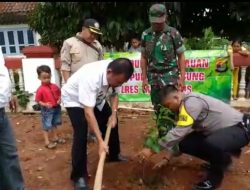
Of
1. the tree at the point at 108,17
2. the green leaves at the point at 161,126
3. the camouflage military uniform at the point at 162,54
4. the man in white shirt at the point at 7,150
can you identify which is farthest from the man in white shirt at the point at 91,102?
the tree at the point at 108,17

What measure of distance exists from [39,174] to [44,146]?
0.87 m

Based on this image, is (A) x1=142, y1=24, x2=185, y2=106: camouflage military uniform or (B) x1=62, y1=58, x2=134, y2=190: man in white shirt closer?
(B) x1=62, y1=58, x2=134, y2=190: man in white shirt

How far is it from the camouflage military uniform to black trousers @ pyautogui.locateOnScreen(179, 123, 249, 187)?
80cm

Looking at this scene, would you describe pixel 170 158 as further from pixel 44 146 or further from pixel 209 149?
pixel 44 146

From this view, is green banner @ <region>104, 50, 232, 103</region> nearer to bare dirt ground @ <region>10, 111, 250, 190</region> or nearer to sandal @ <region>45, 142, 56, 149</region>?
bare dirt ground @ <region>10, 111, 250, 190</region>

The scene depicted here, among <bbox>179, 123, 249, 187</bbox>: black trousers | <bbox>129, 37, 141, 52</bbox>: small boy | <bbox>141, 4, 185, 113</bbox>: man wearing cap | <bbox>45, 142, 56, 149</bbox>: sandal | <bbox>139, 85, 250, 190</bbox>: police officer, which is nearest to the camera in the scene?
<bbox>139, 85, 250, 190</bbox>: police officer

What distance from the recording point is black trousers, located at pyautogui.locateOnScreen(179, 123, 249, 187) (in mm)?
3455

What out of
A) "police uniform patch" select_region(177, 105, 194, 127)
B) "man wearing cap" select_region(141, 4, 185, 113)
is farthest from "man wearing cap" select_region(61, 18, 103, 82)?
"police uniform patch" select_region(177, 105, 194, 127)

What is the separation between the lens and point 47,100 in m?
4.85

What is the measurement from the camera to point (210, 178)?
3.58m

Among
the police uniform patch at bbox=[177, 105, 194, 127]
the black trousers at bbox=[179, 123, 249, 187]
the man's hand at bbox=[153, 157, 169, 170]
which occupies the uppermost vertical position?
the police uniform patch at bbox=[177, 105, 194, 127]

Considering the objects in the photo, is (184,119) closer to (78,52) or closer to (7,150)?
(7,150)

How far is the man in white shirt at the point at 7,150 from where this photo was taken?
121 inches

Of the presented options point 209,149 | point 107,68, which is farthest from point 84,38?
point 209,149
